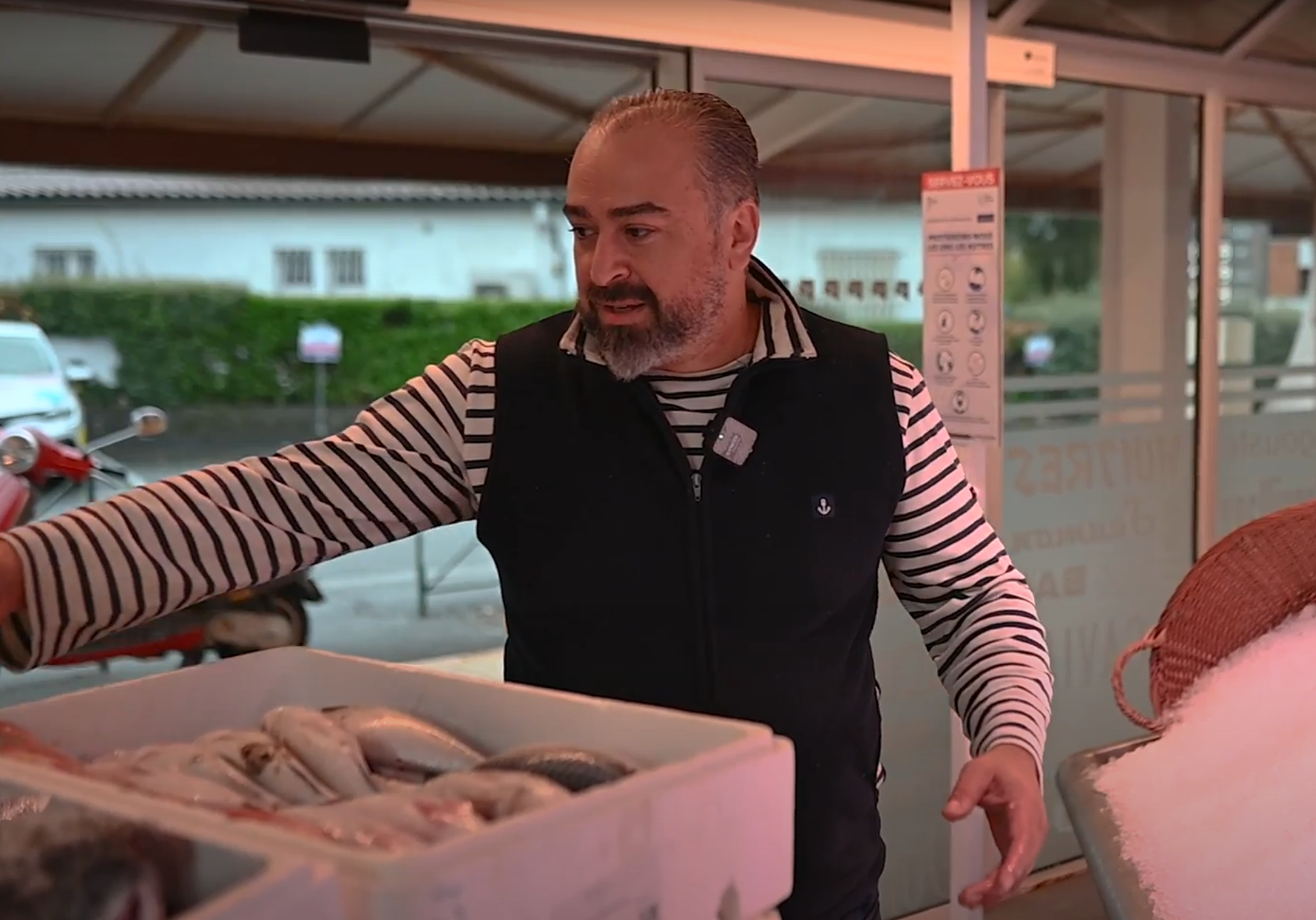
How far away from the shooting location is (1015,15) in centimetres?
336

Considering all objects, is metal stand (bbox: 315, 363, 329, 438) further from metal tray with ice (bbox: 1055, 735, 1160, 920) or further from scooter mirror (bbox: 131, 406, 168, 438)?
metal tray with ice (bbox: 1055, 735, 1160, 920)

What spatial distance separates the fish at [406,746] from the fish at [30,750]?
173 millimetres

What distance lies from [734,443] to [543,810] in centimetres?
74

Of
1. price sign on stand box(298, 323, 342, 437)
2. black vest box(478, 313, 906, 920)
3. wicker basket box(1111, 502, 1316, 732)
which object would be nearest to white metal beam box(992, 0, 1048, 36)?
wicker basket box(1111, 502, 1316, 732)

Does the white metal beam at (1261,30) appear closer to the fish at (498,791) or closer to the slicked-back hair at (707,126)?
the slicked-back hair at (707,126)

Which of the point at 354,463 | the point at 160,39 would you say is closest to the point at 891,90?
the point at 160,39

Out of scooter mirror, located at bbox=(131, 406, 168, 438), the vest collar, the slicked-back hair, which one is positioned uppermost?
the slicked-back hair

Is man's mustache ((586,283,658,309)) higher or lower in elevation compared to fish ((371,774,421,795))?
higher

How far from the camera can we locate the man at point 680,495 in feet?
4.51

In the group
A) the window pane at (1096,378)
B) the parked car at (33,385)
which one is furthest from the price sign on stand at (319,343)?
the window pane at (1096,378)

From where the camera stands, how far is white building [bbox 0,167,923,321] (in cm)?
337

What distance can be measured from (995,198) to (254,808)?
6.53 feet

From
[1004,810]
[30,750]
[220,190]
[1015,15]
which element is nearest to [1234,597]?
[1004,810]

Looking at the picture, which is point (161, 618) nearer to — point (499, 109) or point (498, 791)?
point (499, 109)
